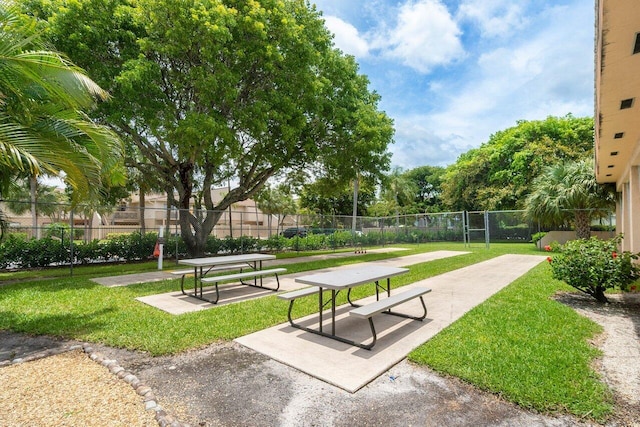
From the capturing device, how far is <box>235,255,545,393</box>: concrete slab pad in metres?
3.44

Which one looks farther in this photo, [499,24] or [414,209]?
[414,209]

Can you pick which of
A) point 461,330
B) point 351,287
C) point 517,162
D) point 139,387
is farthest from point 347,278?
point 517,162

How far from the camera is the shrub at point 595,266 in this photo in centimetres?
582

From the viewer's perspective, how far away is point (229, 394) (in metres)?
3.03

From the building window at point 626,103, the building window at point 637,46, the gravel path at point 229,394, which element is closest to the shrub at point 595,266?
the gravel path at point 229,394

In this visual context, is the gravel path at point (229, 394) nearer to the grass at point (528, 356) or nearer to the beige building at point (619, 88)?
the grass at point (528, 356)

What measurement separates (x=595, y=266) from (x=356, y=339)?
4.67 metres

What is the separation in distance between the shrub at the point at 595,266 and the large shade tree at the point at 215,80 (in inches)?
310

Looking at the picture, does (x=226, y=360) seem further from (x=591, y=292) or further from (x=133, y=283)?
(x=591, y=292)

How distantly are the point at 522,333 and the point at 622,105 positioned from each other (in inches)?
150

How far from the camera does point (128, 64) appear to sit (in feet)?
31.1

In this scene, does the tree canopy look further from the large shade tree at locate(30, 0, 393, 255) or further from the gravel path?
the gravel path

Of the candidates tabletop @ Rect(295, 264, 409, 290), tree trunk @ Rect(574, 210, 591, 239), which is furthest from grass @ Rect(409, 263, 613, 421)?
tree trunk @ Rect(574, 210, 591, 239)

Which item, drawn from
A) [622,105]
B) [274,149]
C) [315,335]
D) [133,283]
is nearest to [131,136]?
[274,149]
